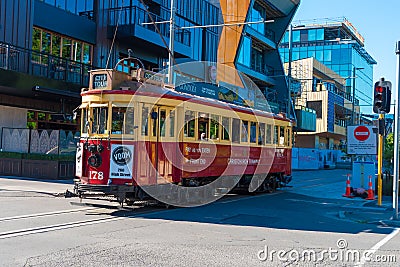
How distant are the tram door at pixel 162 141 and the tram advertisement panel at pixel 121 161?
75 centimetres

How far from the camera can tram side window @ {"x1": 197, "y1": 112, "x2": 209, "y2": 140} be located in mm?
15344

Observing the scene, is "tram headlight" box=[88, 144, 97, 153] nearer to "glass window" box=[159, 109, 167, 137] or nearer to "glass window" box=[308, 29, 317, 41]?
"glass window" box=[159, 109, 167, 137]

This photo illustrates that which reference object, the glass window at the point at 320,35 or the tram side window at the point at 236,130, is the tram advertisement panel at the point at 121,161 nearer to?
the tram side window at the point at 236,130

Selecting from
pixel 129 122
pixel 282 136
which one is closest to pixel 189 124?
pixel 129 122

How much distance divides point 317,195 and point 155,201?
952 cm

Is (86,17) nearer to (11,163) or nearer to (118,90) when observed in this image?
(11,163)

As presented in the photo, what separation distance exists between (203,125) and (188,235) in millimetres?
5960

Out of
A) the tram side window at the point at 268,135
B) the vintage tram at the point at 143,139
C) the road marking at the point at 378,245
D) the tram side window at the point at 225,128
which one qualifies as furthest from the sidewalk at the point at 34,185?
the road marking at the point at 378,245

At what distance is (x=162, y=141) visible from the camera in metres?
13.8

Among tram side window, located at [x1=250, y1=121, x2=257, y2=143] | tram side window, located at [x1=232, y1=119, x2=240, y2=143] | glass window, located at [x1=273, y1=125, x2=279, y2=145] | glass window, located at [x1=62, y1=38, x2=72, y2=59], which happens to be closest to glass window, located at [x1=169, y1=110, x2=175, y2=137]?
tram side window, located at [x1=232, y1=119, x2=240, y2=143]

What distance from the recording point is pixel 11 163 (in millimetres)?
23828

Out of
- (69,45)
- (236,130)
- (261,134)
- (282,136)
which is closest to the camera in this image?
(236,130)

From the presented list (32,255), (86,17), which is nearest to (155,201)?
(32,255)

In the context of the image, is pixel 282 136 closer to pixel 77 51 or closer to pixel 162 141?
pixel 162 141
